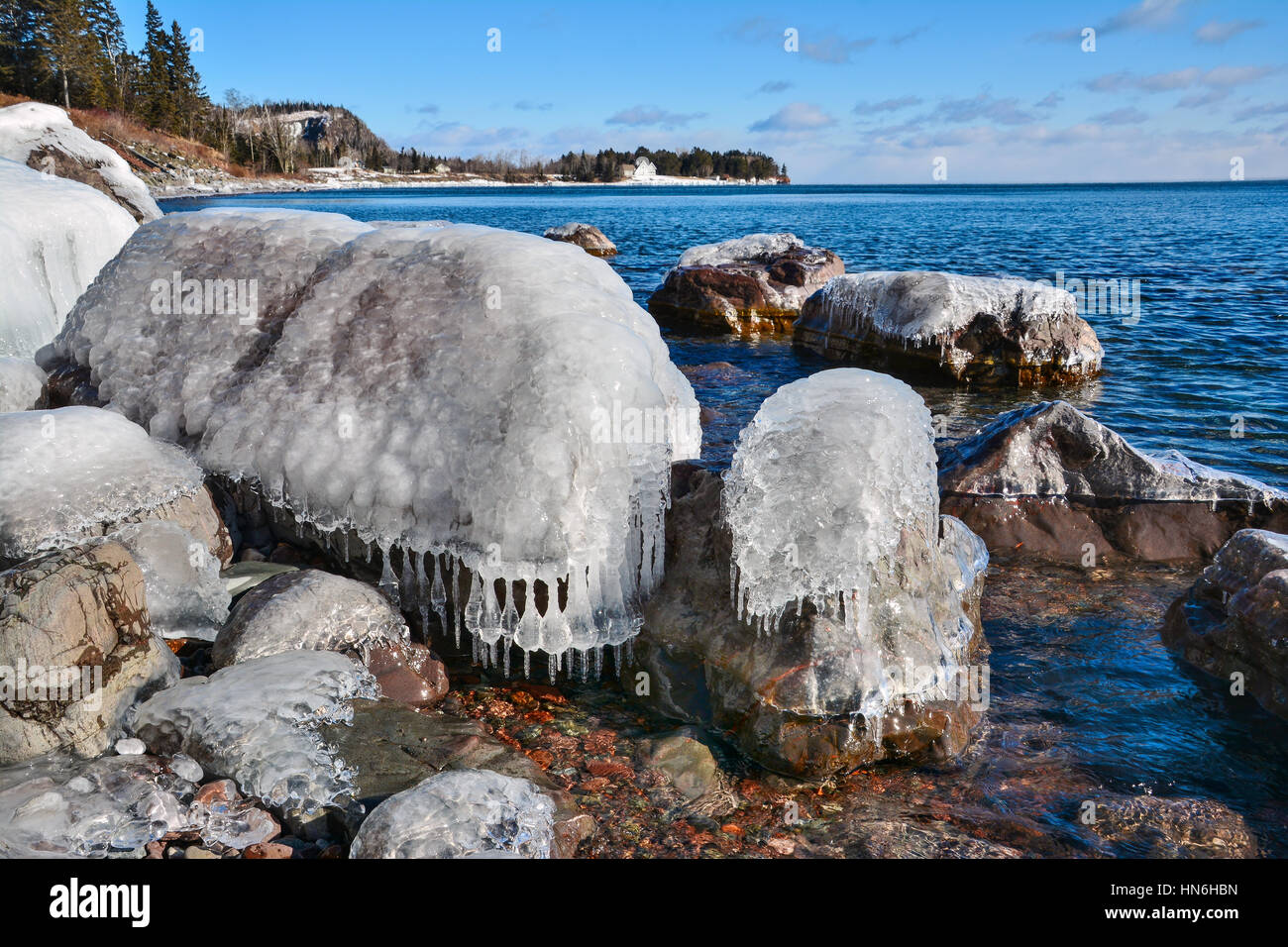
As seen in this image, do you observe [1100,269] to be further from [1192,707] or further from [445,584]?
[445,584]

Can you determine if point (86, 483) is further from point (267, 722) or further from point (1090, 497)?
point (1090, 497)

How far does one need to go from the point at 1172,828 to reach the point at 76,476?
7092mm

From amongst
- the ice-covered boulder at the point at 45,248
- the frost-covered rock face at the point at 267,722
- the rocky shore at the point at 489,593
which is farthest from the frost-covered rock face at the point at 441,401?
the ice-covered boulder at the point at 45,248

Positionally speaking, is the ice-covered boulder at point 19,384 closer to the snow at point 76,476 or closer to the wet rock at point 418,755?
the snow at point 76,476

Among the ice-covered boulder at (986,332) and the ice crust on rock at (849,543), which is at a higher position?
the ice-covered boulder at (986,332)

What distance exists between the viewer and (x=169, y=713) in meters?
4.68

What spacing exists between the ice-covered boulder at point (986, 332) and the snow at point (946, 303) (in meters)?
0.02

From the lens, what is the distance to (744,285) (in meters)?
19.2

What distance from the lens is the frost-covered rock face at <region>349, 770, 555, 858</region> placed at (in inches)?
149

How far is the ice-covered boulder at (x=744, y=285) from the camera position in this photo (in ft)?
62.3

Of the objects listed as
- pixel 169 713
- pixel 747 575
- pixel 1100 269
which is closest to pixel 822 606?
pixel 747 575

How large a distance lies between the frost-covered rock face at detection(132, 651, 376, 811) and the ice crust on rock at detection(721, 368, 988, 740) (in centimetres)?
252

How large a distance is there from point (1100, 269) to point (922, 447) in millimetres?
26664

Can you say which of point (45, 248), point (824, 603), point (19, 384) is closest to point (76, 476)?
point (19, 384)
